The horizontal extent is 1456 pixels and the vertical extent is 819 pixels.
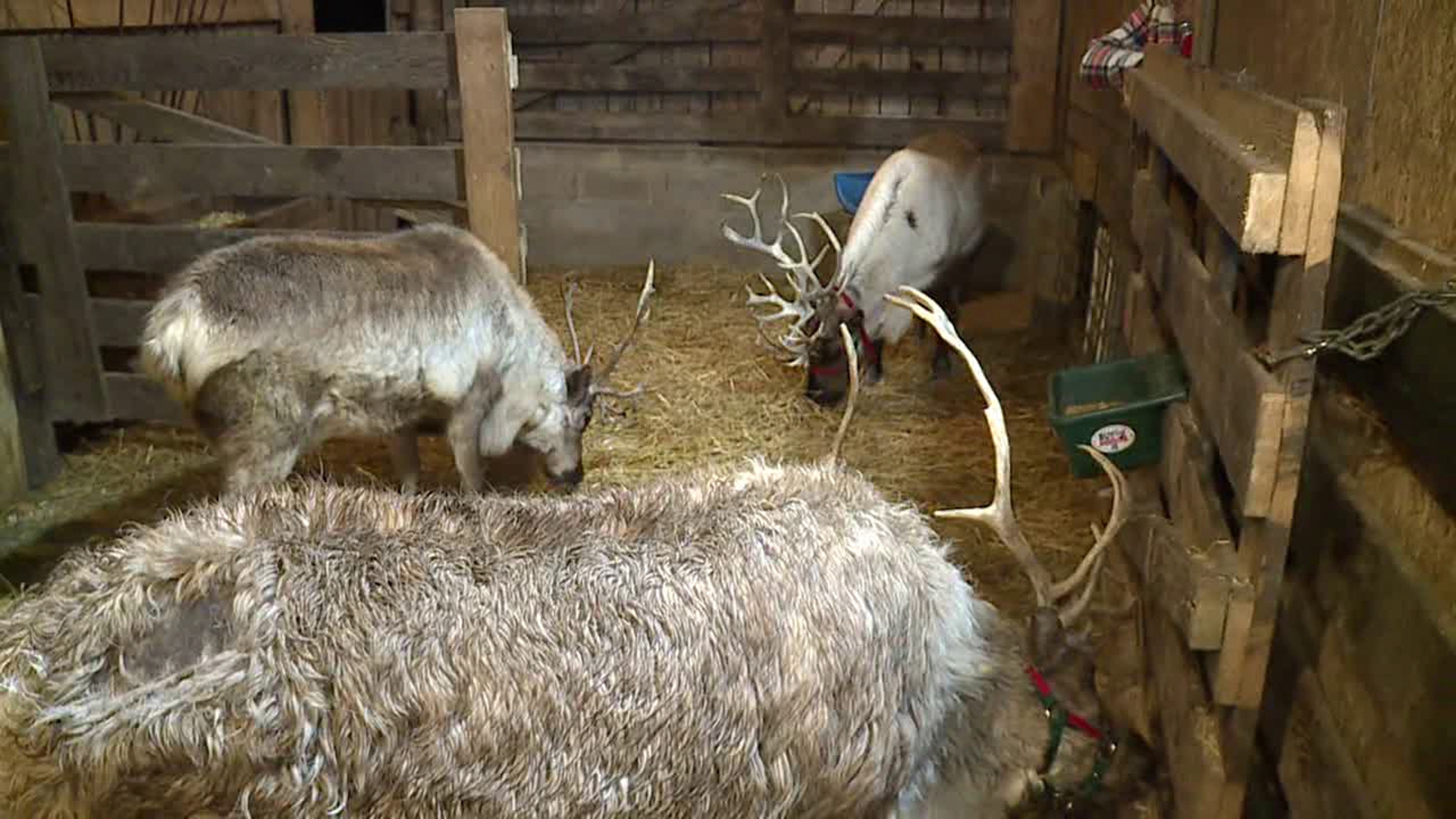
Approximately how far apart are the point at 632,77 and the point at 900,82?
2.24m

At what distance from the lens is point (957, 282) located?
7770 millimetres

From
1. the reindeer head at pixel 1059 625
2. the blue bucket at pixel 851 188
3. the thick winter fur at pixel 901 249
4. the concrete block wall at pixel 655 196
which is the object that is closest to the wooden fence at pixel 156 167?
the thick winter fur at pixel 901 249

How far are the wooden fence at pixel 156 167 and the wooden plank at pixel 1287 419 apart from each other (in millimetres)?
3552

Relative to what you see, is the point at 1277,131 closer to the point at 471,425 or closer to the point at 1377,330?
the point at 1377,330

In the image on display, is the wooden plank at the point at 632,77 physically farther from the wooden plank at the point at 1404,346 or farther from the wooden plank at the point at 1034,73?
the wooden plank at the point at 1404,346

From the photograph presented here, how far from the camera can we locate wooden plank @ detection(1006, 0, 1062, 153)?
8.29 meters

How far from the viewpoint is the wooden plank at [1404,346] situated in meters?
1.82

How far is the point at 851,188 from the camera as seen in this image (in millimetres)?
8109

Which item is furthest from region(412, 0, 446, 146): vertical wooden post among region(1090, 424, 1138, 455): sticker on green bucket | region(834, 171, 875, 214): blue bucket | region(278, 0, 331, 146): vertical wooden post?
region(1090, 424, 1138, 455): sticker on green bucket

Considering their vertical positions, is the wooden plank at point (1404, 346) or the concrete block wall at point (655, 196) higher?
the wooden plank at point (1404, 346)

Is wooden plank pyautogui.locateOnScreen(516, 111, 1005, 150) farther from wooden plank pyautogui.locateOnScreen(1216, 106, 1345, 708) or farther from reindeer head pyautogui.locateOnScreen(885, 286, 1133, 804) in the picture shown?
wooden plank pyautogui.locateOnScreen(1216, 106, 1345, 708)

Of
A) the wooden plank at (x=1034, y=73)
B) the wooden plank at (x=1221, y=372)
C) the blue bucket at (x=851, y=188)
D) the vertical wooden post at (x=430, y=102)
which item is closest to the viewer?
the wooden plank at (x=1221, y=372)

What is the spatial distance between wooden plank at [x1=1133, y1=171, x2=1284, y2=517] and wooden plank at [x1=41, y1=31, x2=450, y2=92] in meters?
3.05

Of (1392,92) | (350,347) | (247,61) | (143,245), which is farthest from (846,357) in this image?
(1392,92)
